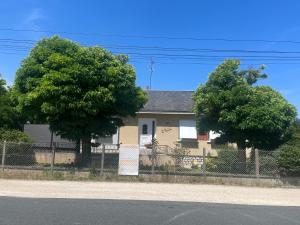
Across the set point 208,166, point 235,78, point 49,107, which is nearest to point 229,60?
point 235,78

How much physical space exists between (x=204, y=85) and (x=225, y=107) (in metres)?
1.92

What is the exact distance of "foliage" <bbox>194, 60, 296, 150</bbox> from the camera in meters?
19.0

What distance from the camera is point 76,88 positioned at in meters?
17.6

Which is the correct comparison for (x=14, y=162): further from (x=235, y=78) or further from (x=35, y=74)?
(x=235, y=78)

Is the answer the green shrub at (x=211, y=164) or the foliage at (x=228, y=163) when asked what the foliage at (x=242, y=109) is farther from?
the green shrub at (x=211, y=164)

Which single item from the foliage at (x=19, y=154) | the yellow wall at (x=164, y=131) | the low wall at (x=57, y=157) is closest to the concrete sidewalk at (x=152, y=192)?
the foliage at (x=19, y=154)

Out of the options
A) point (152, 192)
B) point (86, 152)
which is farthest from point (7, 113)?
point (152, 192)

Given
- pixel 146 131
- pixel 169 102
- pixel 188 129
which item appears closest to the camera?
pixel 188 129

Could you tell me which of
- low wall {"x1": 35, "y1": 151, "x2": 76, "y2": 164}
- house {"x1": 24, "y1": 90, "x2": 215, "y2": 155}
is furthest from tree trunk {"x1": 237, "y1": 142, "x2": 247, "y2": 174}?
house {"x1": 24, "y1": 90, "x2": 215, "y2": 155}

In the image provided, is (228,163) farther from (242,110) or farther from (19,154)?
(19,154)

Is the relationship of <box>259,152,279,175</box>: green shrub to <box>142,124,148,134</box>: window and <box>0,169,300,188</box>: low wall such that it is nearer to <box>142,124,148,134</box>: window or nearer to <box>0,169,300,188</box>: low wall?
<box>0,169,300,188</box>: low wall

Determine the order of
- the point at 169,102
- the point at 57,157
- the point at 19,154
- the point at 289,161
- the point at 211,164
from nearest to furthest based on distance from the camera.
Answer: the point at 289,161
the point at 19,154
the point at 211,164
the point at 57,157
the point at 169,102

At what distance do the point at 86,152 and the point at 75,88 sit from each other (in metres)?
3.21

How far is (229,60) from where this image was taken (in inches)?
821
